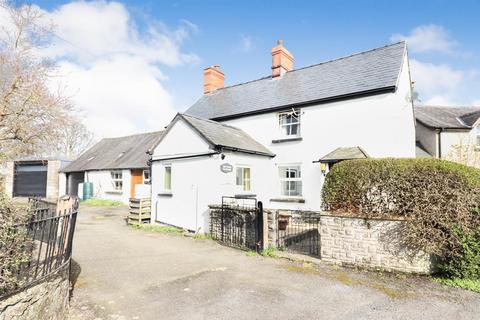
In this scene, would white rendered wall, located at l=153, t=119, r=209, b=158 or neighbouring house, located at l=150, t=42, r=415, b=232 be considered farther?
white rendered wall, located at l=153, t=119, r=209, b=158

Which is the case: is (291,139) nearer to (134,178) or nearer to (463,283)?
(463,283)

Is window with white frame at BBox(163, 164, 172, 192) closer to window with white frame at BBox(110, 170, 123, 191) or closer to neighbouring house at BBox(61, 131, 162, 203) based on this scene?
neighbouring house at BBox(61, 131, 162, 203)

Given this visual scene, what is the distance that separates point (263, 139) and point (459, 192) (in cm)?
1001

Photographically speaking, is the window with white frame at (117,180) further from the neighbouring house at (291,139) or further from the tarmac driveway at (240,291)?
the tarmac driveway at (240,291)

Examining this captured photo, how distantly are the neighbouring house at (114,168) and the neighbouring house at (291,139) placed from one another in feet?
24.1

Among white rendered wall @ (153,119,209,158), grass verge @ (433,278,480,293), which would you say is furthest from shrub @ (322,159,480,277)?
white rendered wall @ (153,119,209,158)

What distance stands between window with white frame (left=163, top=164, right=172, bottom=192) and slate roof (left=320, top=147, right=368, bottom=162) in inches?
272

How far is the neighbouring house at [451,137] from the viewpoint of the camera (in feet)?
57.8

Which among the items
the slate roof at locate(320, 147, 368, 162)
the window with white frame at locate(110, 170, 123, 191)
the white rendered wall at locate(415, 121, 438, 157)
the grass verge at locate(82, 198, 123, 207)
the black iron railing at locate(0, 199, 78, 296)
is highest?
the white rendered wall at locate(415, 121, 438, 157)

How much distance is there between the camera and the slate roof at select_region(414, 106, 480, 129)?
18.7 m

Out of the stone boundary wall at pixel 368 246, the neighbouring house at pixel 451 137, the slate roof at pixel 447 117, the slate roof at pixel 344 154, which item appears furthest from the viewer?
the slate roof at pixel 447 117

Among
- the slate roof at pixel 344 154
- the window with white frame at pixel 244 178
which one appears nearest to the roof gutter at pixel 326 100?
the slate roof at pixel 344 154

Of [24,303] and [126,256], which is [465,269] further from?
[126,256]

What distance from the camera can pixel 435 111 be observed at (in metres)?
22.5
